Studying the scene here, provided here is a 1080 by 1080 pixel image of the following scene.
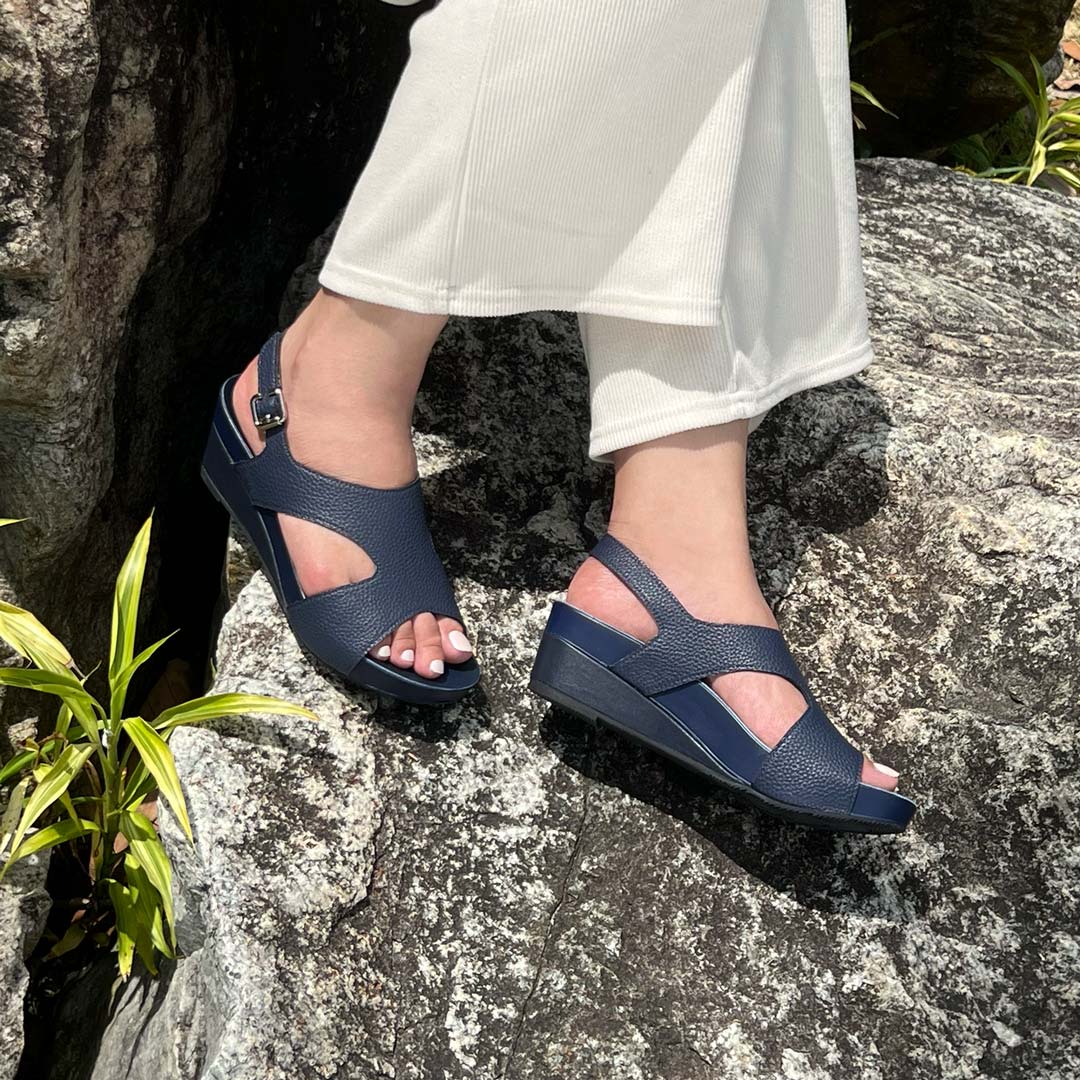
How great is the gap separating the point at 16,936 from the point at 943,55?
3.31m

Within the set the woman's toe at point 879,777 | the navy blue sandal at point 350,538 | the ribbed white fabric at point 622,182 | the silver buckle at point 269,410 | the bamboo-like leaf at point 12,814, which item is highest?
the ribbed white fabric at point 622,182

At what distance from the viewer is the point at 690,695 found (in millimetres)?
1440

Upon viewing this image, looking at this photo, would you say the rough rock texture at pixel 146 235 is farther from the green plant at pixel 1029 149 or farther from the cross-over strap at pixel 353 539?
the green plant at pixel 1029 149

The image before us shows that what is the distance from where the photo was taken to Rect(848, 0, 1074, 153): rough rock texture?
10.6 feet

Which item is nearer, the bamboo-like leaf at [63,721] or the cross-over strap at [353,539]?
the cross-over strap at [353,539]

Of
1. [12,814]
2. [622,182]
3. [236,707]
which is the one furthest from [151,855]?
[622,182]

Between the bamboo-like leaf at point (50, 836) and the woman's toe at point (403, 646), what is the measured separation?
1.90 feet

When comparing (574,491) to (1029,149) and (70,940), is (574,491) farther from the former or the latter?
(1029,149)

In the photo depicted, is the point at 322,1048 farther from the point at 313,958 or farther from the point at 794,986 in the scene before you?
the point at 794,986

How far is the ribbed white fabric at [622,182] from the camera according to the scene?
4.22 feet

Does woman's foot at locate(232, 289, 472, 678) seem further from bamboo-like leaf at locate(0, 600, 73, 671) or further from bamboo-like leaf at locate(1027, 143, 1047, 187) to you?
bamboo-like leaf at locate(1027, 143, 1047, 187)

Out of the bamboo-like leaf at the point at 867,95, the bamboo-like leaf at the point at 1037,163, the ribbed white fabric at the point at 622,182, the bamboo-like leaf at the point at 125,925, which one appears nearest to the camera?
the ribbed white fabric at the point at 622,182

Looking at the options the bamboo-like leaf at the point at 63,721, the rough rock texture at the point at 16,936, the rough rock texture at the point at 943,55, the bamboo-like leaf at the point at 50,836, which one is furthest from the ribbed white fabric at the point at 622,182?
the rough rock texture at the point at 943,55

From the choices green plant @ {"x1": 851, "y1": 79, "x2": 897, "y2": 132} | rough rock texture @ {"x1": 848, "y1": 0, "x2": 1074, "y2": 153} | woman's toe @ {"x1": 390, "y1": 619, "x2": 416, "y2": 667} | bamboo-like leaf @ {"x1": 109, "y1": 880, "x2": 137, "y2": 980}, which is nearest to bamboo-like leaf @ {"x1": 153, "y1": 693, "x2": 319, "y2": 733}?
woman's toe @ {"x1": 390, "y1": 619, "x2": 416, "y2": 667}
